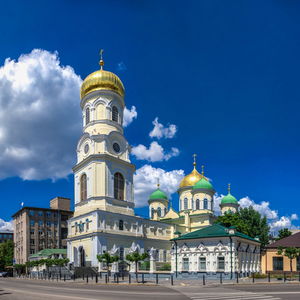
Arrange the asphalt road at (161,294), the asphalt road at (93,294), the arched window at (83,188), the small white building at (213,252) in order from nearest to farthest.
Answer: the asphalt road at (161,294), the asphalt road at (93,294), the small white building at (213,252), the arched window at (83,188)

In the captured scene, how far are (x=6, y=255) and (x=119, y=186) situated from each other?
5110cm

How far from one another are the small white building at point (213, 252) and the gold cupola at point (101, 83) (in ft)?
83.8

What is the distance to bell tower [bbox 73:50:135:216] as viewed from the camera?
52906 millimetres

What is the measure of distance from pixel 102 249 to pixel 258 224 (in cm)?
3441

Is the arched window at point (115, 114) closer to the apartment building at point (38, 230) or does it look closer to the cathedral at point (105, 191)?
the cathedral at point (105, 191)

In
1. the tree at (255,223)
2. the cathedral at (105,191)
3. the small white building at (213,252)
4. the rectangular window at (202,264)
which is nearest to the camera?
the small white building at (213,252)

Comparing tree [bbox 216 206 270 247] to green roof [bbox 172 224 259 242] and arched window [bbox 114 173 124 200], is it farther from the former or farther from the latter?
green roof [bbox 172 224 259 242]

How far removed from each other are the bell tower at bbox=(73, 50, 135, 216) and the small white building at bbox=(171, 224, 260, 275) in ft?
43.1

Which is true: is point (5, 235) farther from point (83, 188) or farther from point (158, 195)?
point (83, 188)

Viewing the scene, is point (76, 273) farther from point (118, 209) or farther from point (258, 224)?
point (258, 224)

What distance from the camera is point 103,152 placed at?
177ft

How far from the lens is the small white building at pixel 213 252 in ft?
133

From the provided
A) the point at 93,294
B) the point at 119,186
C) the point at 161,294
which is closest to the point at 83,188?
the point at 119,186

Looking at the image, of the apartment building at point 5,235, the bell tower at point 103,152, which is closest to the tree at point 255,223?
the bell tower at point 103,152
